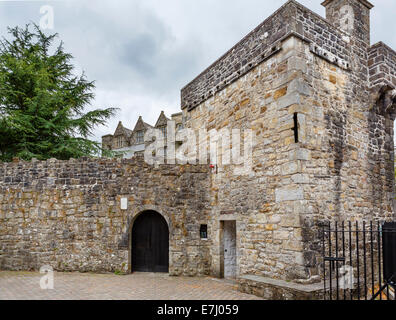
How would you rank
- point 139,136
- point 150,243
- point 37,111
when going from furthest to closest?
point 139,136 < point 37,111 < point 150,243

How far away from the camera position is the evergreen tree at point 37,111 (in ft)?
39.5

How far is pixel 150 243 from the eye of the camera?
27.5 feet

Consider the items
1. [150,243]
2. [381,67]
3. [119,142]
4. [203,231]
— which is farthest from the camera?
[119,142]

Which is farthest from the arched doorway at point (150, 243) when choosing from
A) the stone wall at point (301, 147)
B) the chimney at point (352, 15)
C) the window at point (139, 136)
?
the window at point (139, 136)

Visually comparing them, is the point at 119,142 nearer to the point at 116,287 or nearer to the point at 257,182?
the point at 116,287

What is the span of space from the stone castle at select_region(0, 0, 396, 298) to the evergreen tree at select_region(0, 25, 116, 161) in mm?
3758

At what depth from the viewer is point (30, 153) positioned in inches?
463

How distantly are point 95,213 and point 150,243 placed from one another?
1.67 m

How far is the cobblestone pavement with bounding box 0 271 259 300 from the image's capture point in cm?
586

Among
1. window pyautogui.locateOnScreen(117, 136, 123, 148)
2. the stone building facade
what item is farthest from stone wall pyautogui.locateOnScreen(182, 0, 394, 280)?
window pyautogui.locateOnScreen(117, 136, 123, 148)

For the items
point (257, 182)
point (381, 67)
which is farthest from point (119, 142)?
point (381, 67)

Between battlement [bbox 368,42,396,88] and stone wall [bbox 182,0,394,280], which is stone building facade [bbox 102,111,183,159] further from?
battlement [bbox 368,42,396,88]

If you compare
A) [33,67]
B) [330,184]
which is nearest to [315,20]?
[330,184]

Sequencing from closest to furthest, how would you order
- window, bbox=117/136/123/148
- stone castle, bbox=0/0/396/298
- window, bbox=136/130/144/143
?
stone castle, bbox=0/0/396/298, window, bbox=136/130/144/143, window, bbox=117/136/123/148
